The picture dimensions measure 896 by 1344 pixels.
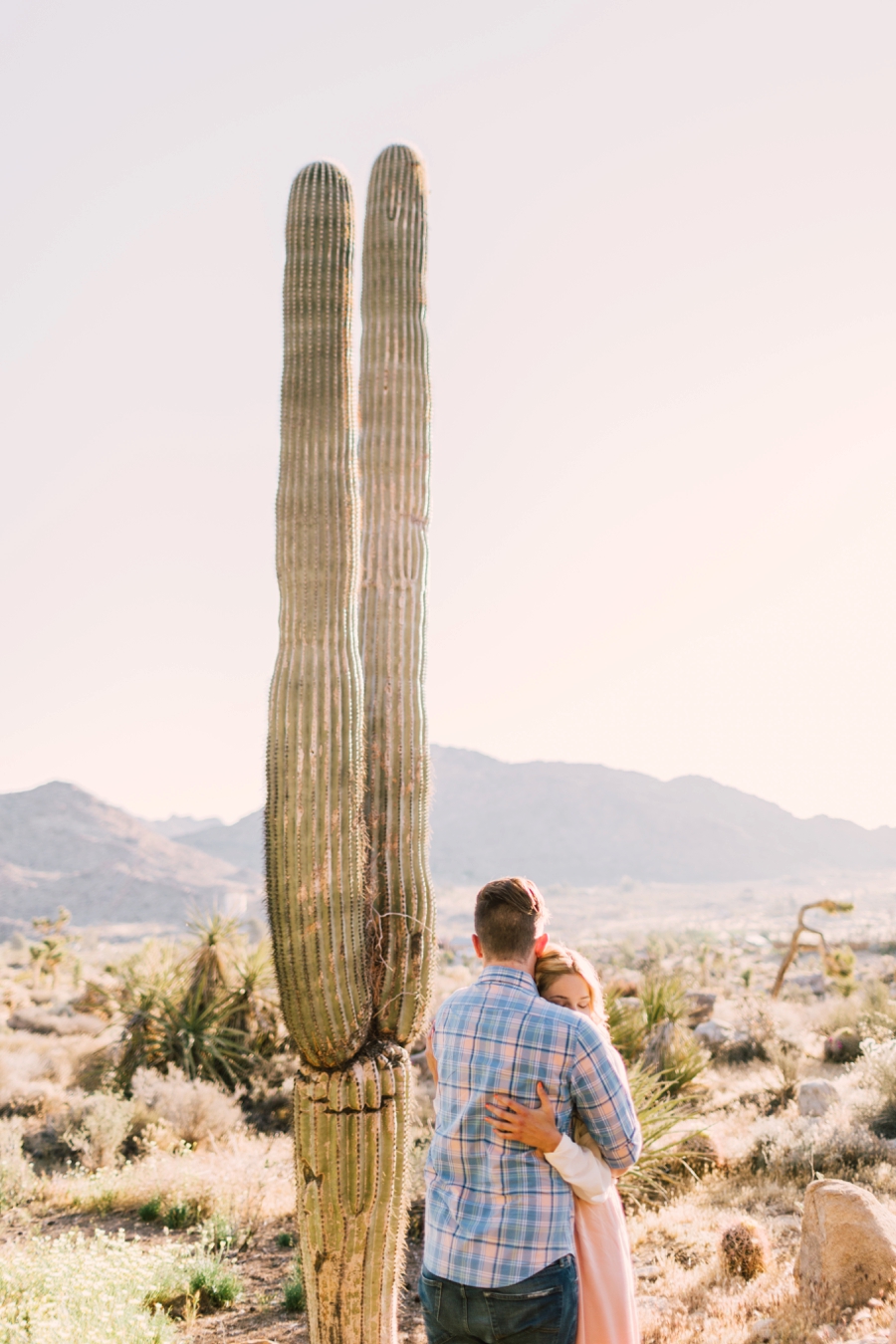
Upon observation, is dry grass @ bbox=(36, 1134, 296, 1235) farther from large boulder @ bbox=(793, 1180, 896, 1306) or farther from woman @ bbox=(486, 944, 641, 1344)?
woman @ bbox=(486, 944, 641, 1344)

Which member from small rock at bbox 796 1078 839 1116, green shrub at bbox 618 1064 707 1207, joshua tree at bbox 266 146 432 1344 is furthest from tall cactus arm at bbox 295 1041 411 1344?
small rock at bbox 796 1078 839 1116

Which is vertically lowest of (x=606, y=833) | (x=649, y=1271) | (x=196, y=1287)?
(x=649, y=1271)

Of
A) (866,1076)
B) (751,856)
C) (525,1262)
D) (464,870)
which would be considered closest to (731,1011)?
(866,1076)

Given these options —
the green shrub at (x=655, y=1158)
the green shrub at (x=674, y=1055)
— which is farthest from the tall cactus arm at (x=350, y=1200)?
the green shrub at (x=674, y=1055)

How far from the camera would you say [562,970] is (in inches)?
109

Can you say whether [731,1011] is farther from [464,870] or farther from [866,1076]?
[464,870]

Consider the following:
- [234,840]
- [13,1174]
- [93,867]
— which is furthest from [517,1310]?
[234,840]

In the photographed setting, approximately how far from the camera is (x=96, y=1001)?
49.7 ft

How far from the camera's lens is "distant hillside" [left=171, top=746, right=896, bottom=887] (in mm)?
94812

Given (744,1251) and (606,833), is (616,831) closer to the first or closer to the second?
(606,833)

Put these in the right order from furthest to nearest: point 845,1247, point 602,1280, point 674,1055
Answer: point 674,1055, point 845,1247, point 602,1280

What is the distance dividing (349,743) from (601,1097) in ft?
6.94

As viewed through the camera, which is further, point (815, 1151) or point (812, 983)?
point (812, 983)

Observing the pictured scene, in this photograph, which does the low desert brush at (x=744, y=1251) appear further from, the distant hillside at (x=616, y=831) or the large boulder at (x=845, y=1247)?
the distant hillside at (x=616, y=831)
